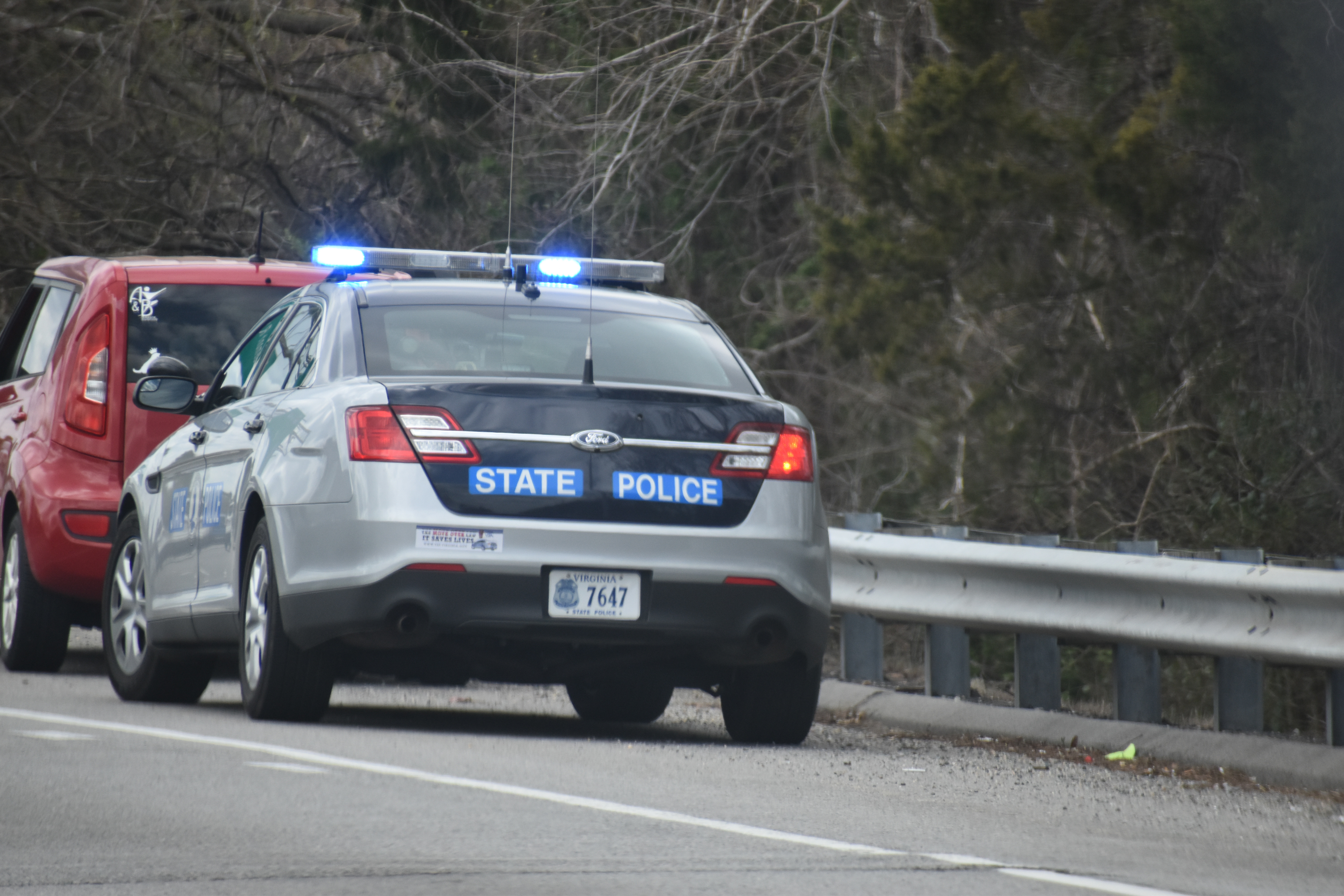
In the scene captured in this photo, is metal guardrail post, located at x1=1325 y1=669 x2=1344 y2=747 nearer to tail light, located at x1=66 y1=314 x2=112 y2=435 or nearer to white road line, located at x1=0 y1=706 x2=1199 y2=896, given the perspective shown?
white road line, located at x1=0 y1=706 x2=1199 y2=896

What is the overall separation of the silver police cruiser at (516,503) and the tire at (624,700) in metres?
0.87

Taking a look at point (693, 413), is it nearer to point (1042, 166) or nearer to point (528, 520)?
point (528, 520)

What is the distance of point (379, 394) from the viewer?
26.0 feet

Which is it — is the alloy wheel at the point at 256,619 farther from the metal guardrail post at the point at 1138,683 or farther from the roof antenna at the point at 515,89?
the roof antenna at the point at 515,89

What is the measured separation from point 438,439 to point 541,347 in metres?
0.73

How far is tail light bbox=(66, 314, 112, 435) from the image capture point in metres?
10.9

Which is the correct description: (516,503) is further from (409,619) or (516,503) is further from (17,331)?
(17,331)

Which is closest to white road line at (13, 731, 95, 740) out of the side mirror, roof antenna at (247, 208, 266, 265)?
the side mirror

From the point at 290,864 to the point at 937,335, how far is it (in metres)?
11.8

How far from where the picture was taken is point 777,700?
28.0ft

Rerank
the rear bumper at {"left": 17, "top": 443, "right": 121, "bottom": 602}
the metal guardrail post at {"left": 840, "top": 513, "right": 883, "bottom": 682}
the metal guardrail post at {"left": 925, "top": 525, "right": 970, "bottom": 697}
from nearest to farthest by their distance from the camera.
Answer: the metal guardrail post at {"left": 925, "top": 525, "right": 970, "bottom": 697}
the metal guardrail post at {"left": 840, "top": 513, "right": 883, "bottom": 682}
the rear bumper at {"left": 17, "top": 443, "right": 121, "bottom": 602}

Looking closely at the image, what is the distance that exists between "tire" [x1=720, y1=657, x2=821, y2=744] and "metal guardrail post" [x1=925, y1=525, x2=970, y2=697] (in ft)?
4.51

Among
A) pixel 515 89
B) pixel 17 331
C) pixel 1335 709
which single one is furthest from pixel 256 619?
pixel 515 89

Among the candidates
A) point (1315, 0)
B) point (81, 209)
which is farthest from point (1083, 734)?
point (81, 209)
